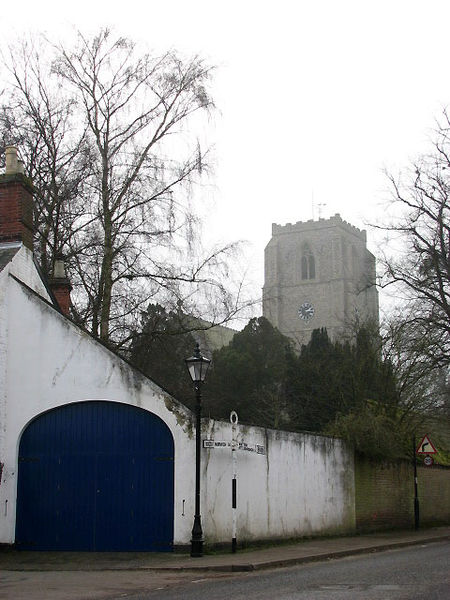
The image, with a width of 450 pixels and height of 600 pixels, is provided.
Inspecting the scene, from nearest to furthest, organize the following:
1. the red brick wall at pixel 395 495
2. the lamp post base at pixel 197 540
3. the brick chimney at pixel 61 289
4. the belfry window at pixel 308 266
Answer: the lamp post base at pixel 197 540 → the brick chimney at pixel 61 289 → the red brick wall at pixel 395 495 → the belfry window at pixel 308 266

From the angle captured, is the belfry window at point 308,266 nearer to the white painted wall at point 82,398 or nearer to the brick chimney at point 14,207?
the white painted wall at point 82,398

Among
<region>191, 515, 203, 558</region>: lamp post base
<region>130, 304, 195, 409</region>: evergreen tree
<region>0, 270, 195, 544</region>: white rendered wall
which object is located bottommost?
<region>191, 515, 203, 558</region>: lamp post base

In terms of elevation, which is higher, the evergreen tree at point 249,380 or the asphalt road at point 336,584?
the evergreen tree at point 249,380

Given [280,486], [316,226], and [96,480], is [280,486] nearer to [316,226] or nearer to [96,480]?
[96,480]

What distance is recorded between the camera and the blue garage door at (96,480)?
16.7 m

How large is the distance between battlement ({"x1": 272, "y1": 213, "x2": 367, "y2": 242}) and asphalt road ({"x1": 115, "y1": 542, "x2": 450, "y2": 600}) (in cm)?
10151

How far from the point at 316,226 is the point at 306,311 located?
12978mm

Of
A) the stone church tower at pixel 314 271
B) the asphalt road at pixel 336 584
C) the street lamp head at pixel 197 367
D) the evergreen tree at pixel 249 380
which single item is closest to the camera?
the asphalt road at pixel 336 584

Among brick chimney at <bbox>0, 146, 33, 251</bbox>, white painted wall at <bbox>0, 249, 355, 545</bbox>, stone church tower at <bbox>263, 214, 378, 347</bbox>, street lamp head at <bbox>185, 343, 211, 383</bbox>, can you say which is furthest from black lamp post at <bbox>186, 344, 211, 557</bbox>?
stone church tower at <bbox>263, 214, 378, 347</bbox>

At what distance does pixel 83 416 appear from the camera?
17.2 meters

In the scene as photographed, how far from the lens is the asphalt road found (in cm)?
1048

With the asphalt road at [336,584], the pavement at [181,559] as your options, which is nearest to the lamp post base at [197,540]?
the pavement at [181,559]

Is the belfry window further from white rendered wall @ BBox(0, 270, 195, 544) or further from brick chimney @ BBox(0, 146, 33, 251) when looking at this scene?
white rendered wall @ BBox(0, 270, 195, 544)

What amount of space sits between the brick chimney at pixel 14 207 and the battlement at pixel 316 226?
98418mm
